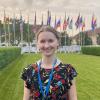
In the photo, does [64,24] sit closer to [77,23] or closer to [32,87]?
[77,23]

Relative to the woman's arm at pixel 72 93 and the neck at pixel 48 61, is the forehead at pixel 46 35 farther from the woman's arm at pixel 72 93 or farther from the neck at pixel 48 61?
the woman's arm at pixel 72 93

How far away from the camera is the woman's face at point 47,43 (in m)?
3.53

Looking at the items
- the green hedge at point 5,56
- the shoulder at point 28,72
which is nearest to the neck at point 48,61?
the shoulder at point 28,72

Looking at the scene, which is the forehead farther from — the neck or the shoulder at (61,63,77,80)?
the shoulder at (61,63,77,80)

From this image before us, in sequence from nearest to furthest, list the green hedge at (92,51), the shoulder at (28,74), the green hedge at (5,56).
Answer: the shoulder at (28,74) < the green hedge at (5,56) < the green hedge at (92,51)

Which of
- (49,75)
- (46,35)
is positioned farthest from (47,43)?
(49,75)

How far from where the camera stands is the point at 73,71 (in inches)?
142

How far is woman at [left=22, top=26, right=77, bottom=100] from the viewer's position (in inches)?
137

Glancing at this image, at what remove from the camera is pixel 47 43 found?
11.6 ft

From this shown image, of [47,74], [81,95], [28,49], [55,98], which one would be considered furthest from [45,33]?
[28,49]

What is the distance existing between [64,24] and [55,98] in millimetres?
81796

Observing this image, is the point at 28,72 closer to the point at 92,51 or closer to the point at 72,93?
the point at 72,93

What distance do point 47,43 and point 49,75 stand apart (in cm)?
29

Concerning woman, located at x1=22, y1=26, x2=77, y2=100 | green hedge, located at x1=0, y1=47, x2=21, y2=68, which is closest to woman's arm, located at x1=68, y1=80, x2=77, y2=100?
woman, located at x1=22, y1=26, x2=77, y2=100
